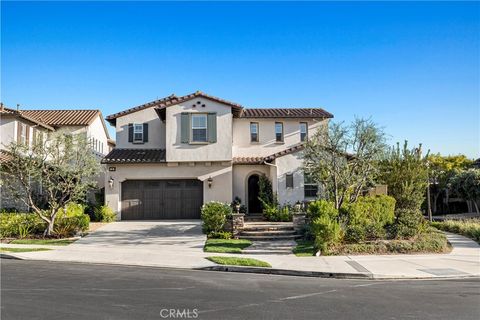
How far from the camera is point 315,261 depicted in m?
14.1

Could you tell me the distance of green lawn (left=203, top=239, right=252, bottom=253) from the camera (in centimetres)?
1622

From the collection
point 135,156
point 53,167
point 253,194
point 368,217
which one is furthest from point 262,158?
point 53,167

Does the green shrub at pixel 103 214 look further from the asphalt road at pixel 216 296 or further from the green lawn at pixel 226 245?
the asphalt road at pixel 216 296

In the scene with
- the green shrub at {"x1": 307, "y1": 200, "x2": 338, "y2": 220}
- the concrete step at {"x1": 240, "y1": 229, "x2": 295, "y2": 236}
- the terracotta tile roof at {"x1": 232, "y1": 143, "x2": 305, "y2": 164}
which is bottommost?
the concrete step at {"x1": 240, "y1": 229, "x2": 295, "y2": 236}

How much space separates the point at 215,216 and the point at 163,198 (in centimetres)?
675

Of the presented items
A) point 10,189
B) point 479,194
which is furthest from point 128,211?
point 479,194

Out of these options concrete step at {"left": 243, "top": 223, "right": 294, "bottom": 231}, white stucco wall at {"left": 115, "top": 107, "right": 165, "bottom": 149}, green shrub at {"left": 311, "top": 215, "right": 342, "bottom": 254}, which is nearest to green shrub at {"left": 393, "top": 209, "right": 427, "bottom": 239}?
green shrub at {"left": 311, "top": 215, "right": 342, "bottom": 254}

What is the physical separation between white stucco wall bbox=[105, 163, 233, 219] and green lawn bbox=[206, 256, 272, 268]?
10610 millimetres

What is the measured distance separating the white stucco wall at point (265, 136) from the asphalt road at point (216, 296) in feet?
49.0

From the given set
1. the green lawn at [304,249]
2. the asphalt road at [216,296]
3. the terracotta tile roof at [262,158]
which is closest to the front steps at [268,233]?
the green lawn at [304,249]

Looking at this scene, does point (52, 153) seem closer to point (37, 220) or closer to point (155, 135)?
point (37, 220)

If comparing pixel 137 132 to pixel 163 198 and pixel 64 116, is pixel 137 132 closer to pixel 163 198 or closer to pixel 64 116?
pixel 163 198

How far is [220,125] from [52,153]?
9097mm

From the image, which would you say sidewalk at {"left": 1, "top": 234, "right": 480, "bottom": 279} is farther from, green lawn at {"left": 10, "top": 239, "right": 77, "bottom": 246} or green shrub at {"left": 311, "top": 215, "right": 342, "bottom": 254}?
green lawn at {"left": 10, "top": 239, "right": 77, "bottom": 246}
